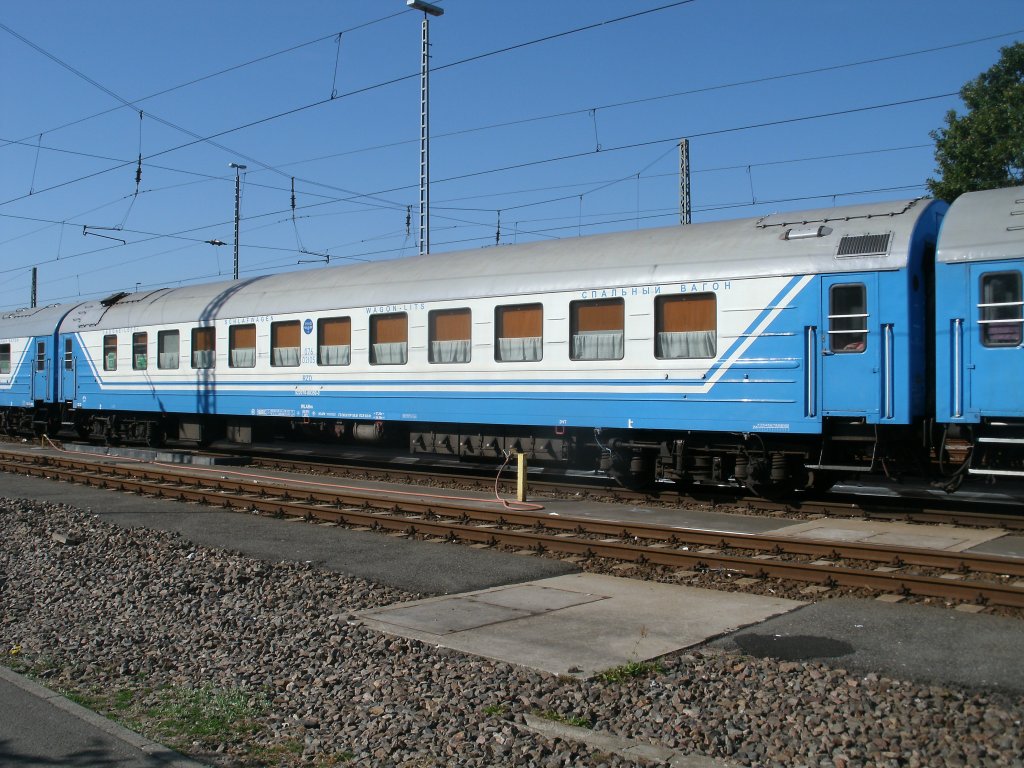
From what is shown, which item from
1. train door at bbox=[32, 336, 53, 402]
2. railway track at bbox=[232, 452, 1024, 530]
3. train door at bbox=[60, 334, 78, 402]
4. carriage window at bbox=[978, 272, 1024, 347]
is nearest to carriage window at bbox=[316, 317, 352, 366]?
railway track at bbox=[232, 452, 1024, 530]

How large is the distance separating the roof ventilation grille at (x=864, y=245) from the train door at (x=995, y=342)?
111 cm

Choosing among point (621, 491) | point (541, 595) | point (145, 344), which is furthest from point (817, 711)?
point (145, 344)

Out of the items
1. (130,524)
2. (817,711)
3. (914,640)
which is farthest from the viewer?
(130,524)

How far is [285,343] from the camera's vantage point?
1947 cm

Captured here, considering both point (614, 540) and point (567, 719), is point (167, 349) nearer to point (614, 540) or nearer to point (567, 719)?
point (614, 540)

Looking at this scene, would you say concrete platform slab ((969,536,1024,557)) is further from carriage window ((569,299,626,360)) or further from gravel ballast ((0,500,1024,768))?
carriage window ((569,299,626,360))

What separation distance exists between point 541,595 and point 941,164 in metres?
26.2

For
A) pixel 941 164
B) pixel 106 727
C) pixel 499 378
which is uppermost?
pixel 941 164

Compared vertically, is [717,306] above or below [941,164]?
below

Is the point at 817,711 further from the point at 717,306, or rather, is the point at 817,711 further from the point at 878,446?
the point at 717,306

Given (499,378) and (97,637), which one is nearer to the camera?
(97,637)

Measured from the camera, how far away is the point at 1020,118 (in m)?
28.0

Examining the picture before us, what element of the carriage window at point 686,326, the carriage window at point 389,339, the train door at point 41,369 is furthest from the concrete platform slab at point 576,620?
the train door at point 41,369

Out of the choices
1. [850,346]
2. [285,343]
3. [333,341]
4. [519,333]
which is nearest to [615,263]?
[519,333]
